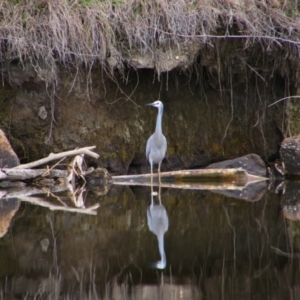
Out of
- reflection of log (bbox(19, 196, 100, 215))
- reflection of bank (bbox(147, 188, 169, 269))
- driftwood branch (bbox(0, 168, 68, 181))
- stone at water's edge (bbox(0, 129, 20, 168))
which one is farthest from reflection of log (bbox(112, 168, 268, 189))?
reflection of log (bbox(19, 196, 100, 215))

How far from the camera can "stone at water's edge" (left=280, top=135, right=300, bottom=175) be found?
35.8ft

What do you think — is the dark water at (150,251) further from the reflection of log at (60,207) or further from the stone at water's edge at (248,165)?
the stone at water's edge at (248,165)

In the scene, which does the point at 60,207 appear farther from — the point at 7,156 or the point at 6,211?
the point at 7,156

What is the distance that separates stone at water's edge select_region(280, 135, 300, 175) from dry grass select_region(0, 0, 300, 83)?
1505mm

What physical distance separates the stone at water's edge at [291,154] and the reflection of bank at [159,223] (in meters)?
3.55

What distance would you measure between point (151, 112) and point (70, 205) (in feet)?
14.6

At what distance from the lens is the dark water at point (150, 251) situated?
14.8 feet

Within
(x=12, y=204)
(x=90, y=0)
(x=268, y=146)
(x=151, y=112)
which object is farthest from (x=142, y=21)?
(x=12, y=204)

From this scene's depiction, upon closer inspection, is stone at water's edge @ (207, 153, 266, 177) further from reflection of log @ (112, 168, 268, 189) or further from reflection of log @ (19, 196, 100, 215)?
reflection of log @ (19, 196, 100, 215)

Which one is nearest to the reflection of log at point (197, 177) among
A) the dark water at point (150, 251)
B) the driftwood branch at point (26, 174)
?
the driftwood branch at point (26, 174)

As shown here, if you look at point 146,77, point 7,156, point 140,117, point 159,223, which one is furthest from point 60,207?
point 146,77

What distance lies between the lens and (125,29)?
10.7 m

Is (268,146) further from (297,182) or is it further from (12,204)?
(12,204)

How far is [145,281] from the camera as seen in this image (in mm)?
4637
